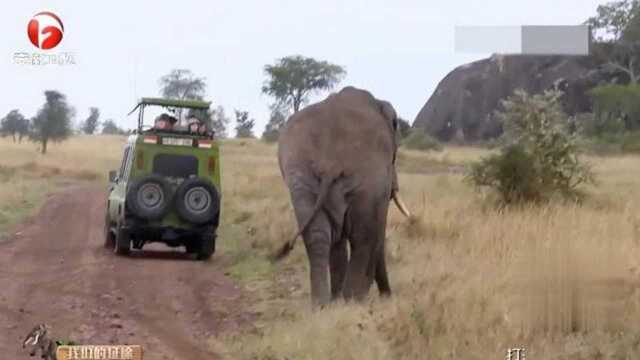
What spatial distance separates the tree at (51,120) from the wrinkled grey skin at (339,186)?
192ft

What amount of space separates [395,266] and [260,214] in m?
10.6

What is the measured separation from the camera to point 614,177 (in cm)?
3375

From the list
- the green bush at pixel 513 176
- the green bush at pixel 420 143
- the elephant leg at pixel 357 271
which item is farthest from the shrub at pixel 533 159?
the green bush at pixel 420 143

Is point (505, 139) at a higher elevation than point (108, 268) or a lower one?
higher

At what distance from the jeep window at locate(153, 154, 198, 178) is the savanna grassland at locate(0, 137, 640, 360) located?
143cm

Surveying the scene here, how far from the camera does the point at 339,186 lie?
36.1ft

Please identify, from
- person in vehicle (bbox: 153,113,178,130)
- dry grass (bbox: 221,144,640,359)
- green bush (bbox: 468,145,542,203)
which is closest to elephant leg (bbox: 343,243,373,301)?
dry grass (bbox: 221,144,640,359)

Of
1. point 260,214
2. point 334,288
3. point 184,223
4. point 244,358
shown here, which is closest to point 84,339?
point 244,358

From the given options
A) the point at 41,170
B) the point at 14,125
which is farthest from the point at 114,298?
the point at 14,125

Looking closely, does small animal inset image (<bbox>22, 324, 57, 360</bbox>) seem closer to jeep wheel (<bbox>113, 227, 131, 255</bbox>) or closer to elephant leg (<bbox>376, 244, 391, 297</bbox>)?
elephant leg (<bbox>376, 244, 391, 297</bbox>)

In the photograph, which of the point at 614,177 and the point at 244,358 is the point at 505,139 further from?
the point at 244,358

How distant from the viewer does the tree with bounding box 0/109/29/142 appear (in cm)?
9012

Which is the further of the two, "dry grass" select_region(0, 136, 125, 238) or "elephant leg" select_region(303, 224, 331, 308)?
"dry grass" select_region(0, 136, 125, 238)

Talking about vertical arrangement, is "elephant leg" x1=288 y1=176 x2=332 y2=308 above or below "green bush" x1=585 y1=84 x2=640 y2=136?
below
